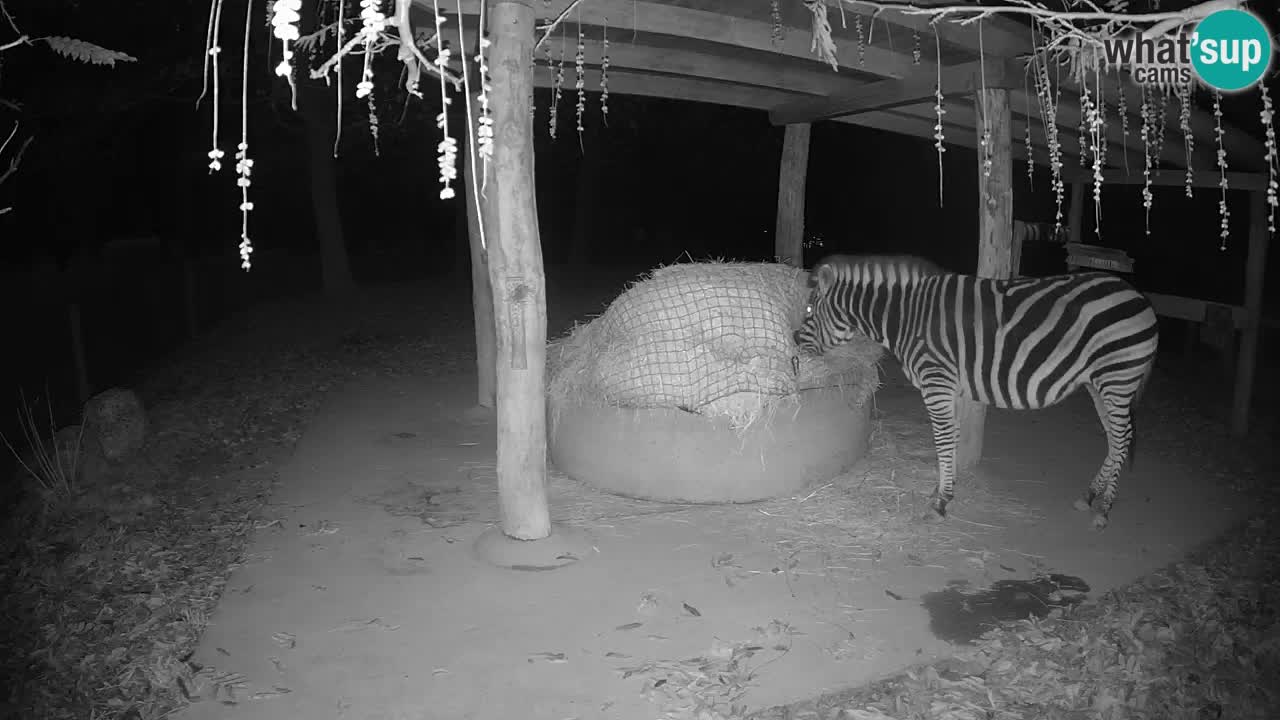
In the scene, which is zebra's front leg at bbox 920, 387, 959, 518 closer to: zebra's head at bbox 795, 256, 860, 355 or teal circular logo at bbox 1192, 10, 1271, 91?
zebra's head at bbox 795, 256, 860, 355

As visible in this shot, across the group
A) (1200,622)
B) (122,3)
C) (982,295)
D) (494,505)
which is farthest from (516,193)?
(122,3)

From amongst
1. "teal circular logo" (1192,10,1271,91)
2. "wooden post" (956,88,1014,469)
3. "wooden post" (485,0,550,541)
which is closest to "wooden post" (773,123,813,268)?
"wooden post" (956,88,1014,469)

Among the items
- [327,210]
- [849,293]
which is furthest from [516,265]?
[327,210]

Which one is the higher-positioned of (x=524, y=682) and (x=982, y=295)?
(x=982, y=295)

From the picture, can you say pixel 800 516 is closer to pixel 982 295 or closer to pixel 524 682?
pixel 982 295

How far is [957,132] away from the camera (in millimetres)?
8977

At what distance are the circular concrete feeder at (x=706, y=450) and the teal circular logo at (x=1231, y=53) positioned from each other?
10.5 ft

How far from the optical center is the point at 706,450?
586cm

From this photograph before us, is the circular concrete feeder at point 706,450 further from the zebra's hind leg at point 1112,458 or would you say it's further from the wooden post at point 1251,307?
the wooden post at point 1251,307

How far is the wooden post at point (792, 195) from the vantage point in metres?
9.49

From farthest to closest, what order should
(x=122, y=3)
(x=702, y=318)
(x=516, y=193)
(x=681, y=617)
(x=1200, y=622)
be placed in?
1. (x=122, y=3)
2. (x=702, y=318)
3. (x=516, y=193)
4. (x=681, y=617)
5. (x=1200, y=622)

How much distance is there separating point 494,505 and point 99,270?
19805 millimetres

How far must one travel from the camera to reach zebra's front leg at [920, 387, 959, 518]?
19.2 ft

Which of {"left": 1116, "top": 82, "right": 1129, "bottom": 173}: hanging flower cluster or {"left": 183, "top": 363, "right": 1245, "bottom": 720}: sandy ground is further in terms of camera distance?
{"left": 1116, "top": 82, "right": 1129, "bottom": 173}: hanging flower cluster
